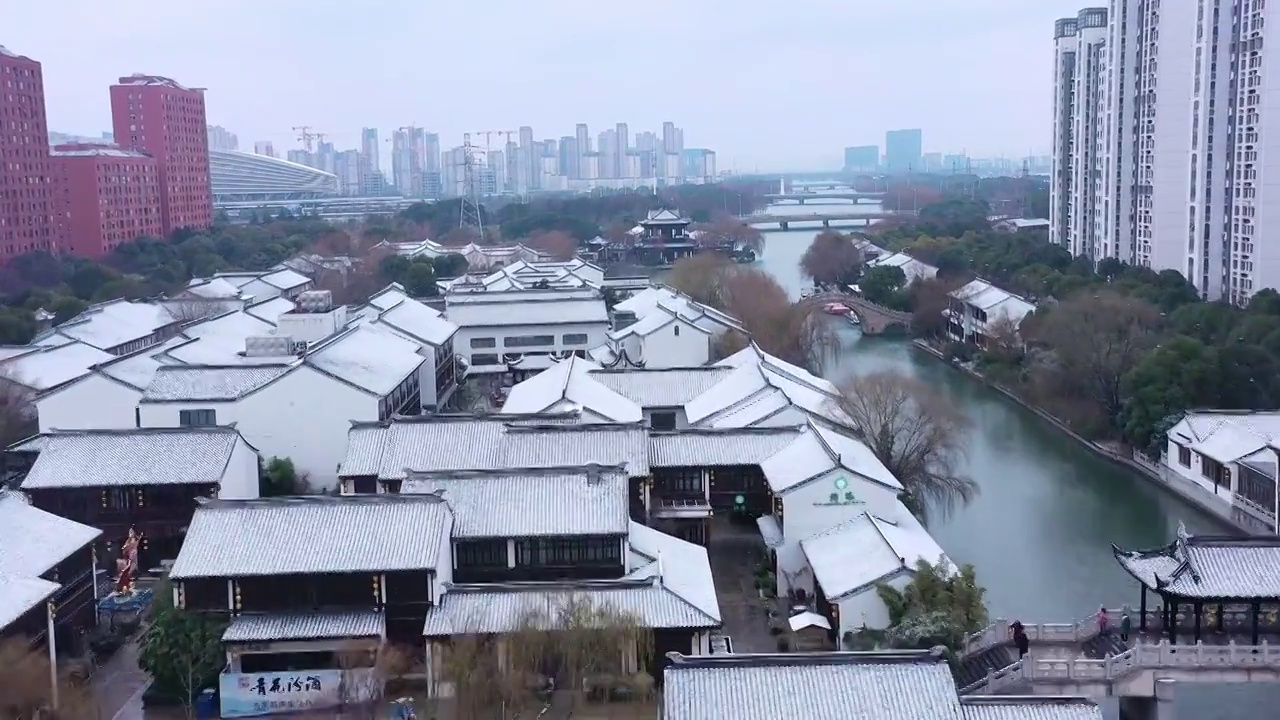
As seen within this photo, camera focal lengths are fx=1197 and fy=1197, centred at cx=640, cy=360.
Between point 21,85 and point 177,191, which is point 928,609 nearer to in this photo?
point 21,85

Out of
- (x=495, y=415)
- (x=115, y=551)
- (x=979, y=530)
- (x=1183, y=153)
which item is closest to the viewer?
(x=115, y=551)

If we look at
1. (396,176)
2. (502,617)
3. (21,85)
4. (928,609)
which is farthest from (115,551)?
(396,176)

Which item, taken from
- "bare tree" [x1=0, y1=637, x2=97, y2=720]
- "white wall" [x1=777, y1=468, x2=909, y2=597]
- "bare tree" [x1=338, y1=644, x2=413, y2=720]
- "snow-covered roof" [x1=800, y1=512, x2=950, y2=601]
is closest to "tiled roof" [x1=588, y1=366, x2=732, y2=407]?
"white wall" [x1=777, y1=468, x2=909, y2=597]

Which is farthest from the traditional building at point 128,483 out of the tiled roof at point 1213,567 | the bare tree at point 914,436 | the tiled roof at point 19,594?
the tiled roof at point 1213,567

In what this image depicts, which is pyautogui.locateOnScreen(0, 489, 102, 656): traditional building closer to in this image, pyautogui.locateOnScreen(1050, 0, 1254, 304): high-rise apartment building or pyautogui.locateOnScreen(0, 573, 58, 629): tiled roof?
pyautogui.locateOnScreen(0, 573, 58, 629): tiled roof

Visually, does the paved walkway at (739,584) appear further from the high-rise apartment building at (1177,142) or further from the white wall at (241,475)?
the high-rise apartment building at (1177,142)

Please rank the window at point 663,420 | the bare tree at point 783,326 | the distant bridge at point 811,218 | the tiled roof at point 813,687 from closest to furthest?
the tiled roof at point 813,687 → the window at point 663,420 → the bare tree at point 783,326 → the distant bridge at point 811,218
